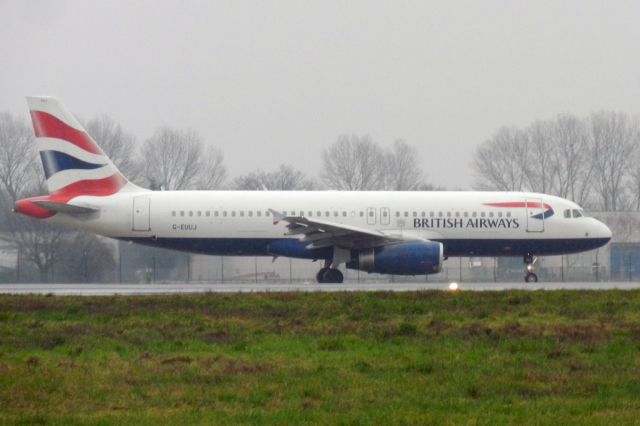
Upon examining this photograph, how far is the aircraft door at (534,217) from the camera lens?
1407 inches

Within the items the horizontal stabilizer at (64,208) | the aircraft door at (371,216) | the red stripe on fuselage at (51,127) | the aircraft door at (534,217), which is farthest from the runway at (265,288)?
the red stripe on fuselage at (51,127)

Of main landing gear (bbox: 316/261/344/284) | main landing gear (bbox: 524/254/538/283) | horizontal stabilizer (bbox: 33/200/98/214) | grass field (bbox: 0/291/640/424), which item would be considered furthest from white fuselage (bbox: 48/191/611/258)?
grass field (bbox: 0/291/640/424)

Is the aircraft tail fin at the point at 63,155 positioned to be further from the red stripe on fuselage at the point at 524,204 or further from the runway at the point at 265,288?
the red stripe on fuselage at the point at 524,204

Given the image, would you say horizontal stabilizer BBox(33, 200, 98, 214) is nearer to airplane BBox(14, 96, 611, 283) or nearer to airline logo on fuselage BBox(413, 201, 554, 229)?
airplane BBox(14, 96, 611, 283)

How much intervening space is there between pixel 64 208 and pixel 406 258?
10390 millimetres

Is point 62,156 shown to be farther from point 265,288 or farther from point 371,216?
point 371,216

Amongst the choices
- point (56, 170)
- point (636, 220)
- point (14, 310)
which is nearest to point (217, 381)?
point (14, 310)

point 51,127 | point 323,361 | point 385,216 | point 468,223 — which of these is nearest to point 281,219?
point 385,216

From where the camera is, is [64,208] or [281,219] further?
[64,208]

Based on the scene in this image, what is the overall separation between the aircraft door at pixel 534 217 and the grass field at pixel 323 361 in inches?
494

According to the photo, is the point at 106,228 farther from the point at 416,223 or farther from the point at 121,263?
the point at 121,263

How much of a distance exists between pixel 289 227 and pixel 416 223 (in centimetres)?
423

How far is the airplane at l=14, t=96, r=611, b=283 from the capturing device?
A: 112ft

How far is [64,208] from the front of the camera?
112ft
